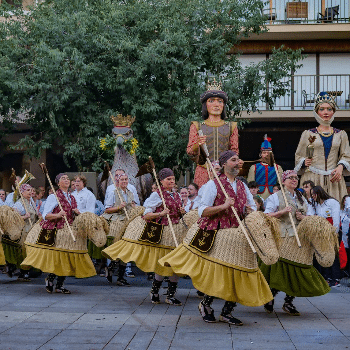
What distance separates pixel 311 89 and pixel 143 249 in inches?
572

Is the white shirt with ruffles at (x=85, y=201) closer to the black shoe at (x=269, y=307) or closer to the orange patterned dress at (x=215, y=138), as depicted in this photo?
the orange patterned dress at (x=215, y=138)

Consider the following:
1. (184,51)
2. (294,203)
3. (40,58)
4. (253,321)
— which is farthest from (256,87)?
(253,321)

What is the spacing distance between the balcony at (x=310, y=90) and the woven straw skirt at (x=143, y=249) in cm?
1321

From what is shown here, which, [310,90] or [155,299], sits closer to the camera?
[155,299]

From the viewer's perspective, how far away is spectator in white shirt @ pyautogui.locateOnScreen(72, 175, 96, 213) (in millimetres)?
11102

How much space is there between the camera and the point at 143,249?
8.97 meters

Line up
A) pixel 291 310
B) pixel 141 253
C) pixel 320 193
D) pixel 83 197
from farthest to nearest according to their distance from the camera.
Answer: pixel 83 197, pixel 320 193, pixel 141 253, pixel 291 310

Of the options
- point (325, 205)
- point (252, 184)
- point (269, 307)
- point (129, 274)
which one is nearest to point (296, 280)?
point (269, 307)

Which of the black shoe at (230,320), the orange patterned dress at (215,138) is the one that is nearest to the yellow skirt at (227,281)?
the black shoe at (230,320)

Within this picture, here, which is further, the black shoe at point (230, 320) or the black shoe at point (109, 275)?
the black shoe at point (109, 275)

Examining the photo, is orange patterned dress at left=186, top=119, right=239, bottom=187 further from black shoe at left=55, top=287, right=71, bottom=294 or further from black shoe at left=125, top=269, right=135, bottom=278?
black shoe at left=125, top=269, right=135, bottom=278

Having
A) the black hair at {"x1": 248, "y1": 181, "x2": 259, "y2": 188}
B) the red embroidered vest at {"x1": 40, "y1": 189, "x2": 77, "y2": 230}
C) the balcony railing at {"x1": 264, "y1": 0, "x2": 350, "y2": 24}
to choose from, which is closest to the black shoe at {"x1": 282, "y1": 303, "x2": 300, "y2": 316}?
the black hair at {"x1": 248, "y1": 181, "x2": 259, "y2": 188}

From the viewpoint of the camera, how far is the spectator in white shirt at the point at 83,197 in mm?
11102

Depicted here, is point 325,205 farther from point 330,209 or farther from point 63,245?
point 63,245
